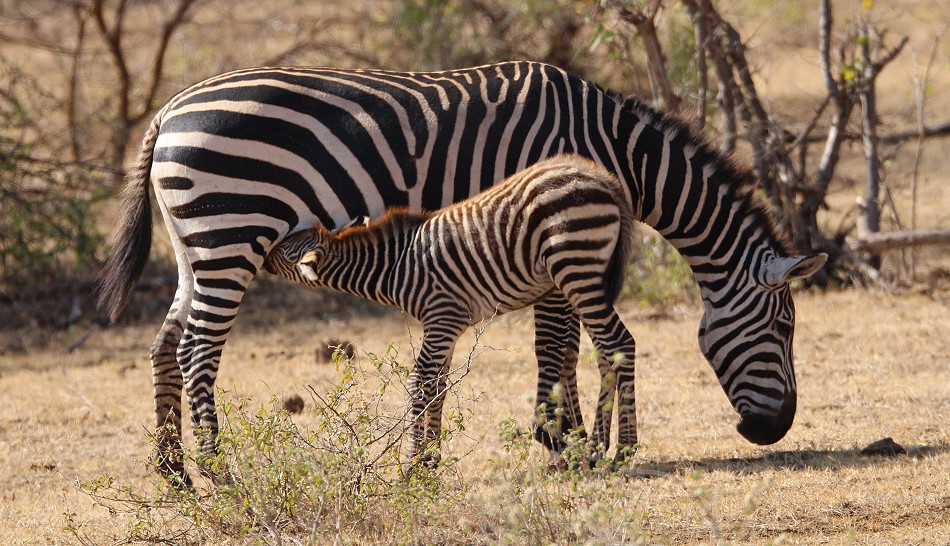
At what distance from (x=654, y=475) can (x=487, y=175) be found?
6.26 ft

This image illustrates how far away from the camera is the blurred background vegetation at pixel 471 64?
995 cm

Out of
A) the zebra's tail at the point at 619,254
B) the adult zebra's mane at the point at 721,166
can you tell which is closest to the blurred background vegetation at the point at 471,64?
the adult zebra's mane at the point at 721,166

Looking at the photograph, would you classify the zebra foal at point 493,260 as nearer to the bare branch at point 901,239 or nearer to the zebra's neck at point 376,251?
the zebra's neck at point 376,251

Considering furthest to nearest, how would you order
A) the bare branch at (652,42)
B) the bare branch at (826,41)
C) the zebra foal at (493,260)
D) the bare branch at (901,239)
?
the bare branch at (826,41) < the bare branch at (901,239) < the bare branch at (652,42) < the zebra foal at (493,260)

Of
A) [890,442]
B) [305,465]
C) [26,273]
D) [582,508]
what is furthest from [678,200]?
[26,273]

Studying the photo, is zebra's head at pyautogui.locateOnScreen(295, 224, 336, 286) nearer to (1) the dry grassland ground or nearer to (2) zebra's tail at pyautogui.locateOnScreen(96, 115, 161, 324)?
(1) the dry grassland ground

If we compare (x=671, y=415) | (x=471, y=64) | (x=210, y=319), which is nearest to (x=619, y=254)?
(x=671, y=415)

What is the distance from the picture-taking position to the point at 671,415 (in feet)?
24.0

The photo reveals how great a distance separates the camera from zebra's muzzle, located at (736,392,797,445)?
6098mm

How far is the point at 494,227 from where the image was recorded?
583cm

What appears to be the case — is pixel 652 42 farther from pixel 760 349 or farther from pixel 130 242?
pixel 130 242

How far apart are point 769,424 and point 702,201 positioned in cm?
128

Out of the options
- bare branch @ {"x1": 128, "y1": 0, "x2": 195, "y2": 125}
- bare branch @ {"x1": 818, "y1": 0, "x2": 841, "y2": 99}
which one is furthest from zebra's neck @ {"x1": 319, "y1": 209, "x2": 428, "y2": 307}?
bare branch @ {"x1": 128, "y1": 0, "x2": 195, "y2": 125}

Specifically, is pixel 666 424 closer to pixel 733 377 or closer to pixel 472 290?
pixel 733 377
